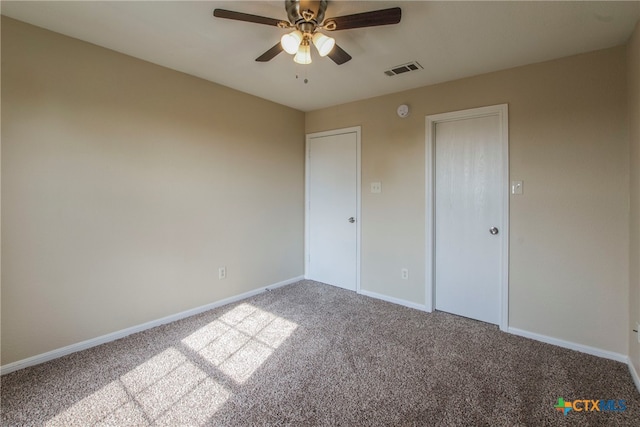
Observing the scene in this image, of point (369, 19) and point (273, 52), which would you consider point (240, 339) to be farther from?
point (369, 19)

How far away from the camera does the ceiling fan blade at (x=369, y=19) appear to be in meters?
1.57

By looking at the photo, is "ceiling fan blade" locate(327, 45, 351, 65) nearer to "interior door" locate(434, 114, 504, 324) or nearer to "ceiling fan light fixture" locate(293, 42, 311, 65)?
"ceiling fan light fixture" locate(293, 42, 311, 65)

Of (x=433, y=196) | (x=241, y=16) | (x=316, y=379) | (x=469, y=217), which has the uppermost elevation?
(x=241, y=16)

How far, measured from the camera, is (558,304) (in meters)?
2.42

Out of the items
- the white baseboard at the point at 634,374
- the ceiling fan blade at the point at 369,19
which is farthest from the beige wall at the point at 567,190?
the ceiling fan blade at the point at 369,19

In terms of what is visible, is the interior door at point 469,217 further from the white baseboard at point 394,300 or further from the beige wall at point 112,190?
the beige wall at point 112,190

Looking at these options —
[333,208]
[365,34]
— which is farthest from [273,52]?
[333,208]

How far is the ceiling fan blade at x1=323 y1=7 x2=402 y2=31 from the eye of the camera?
5.16ft

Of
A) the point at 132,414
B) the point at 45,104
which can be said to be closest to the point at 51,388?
the point at 132,414

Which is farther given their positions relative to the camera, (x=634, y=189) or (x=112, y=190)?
(x=112, y=190)

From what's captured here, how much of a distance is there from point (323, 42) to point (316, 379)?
2.14 meters

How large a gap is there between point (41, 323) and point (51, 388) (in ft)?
1.71

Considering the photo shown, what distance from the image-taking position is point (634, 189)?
2.01m

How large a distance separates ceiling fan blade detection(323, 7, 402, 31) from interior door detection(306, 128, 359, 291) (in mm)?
1980
